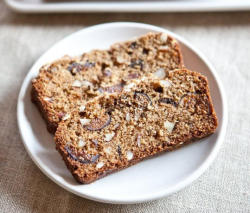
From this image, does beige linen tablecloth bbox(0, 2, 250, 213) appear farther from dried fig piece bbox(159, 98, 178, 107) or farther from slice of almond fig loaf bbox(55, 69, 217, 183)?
dried fig piece bbox(159, 98, 178, 107)

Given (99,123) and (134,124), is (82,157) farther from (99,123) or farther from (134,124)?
(134,124)

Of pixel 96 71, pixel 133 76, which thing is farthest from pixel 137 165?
pixel 96 71

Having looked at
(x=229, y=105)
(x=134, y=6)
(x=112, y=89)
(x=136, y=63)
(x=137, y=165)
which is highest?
(x=134, y=6)

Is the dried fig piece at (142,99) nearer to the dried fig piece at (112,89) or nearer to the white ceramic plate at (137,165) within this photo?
the dried fig piece at (112,89)

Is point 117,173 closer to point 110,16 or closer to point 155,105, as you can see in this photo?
point 155,105

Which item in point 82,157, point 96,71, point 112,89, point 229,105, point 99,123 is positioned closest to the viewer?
point 82,157

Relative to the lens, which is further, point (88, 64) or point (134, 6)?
point (134, 6)
